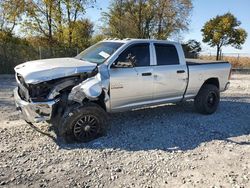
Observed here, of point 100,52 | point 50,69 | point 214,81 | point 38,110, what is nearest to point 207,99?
point 214,81

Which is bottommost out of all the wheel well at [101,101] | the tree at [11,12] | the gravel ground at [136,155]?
the gravel ground at [136,155]

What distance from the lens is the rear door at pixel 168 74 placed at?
6.81 meters

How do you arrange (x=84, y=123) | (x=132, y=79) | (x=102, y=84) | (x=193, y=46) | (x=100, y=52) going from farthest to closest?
(x=193, y=46), (x=100, y=52), (x=132, y=79), (x=102, y=84), (x=84, y=123)

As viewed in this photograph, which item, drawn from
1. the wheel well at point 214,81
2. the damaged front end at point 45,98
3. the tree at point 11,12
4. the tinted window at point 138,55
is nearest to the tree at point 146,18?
the tree at point 11,12

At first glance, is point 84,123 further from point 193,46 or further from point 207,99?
point 193,46

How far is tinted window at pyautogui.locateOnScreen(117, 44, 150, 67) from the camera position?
6.31 metres

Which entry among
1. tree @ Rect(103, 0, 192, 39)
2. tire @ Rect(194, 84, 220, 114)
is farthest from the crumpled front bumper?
tree @ Rect(103, 0, 192, 39)

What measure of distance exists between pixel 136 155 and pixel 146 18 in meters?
24.1

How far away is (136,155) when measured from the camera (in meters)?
5.22

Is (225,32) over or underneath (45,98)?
over

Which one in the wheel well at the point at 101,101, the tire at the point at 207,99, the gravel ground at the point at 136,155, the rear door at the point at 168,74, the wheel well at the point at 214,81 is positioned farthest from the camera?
the wheel well at the point at 214,81

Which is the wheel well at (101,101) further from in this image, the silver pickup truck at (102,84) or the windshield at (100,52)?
the windshield at (100,52)

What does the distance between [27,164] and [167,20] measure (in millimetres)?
25068

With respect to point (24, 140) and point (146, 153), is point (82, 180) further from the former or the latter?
point (24, 140)
